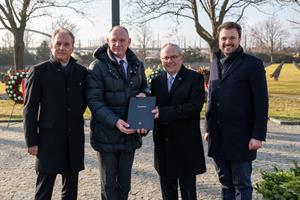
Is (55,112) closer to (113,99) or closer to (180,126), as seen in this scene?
(113,99)

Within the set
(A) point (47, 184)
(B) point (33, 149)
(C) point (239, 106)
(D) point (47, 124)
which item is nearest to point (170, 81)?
(C) point (239, 106)

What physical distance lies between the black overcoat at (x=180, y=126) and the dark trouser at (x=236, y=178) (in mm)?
259

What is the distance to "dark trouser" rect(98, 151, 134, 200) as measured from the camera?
4219mm

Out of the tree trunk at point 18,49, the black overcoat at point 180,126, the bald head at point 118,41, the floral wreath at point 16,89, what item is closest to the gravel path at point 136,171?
the black overcoat at point 180,126

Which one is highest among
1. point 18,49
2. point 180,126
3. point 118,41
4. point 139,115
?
point 18,49

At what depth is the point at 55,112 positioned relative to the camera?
4.06 meters

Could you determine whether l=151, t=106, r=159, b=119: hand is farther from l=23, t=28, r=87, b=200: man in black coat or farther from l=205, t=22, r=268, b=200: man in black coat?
l=23, t=28, r=87, b=200: man in black coat

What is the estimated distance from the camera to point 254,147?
4207 millimetres

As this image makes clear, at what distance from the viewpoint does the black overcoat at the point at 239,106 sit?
4.14 m

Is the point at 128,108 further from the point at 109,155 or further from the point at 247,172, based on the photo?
the point at 247,172

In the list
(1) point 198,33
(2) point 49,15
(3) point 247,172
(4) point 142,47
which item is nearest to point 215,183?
(3) point 247,172

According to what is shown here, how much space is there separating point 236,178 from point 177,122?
0.89m

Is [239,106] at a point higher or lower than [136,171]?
higher

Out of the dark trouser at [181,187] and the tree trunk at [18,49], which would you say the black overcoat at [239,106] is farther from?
the tree trunk at [18,49]
